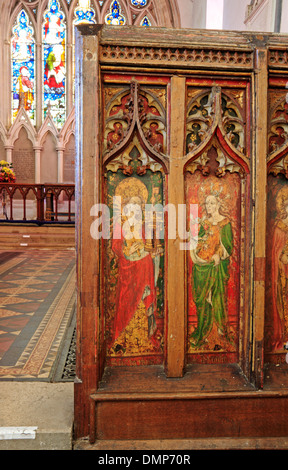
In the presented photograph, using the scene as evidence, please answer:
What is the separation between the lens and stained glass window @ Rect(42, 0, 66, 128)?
1295 cm

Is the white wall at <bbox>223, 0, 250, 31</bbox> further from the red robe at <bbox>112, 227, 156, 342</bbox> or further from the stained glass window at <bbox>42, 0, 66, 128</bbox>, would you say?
the red robe at <bbox>112, 227, 156, 342</bbox>

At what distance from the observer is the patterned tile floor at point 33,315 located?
2.54 metres

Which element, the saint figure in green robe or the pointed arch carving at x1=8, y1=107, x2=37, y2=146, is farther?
the pointed arch carving at x1=8, y1=107, x2=37, y2=146

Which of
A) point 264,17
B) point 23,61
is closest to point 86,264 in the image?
point 264,17

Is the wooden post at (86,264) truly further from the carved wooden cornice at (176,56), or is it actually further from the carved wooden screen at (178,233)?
the carved wooden cornice at (176,56)

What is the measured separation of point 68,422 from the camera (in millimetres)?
1720

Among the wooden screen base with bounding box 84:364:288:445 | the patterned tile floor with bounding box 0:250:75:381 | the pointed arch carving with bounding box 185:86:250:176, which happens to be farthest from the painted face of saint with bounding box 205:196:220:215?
the patterned tile floor with bounding box 0:250:75:381

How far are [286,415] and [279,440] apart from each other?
10cm

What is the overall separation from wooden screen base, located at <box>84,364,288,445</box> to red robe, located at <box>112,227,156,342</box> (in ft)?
0.79

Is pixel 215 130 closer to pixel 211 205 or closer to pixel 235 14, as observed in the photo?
pixel 211 205

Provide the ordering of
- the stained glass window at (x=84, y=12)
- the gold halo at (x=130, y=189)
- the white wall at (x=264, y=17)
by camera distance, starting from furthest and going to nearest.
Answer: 1. the stained glass window at (x=84, y=12)
2. the white wall at (x=264, y=17)
3. the gold halo at (x=130, y=189)

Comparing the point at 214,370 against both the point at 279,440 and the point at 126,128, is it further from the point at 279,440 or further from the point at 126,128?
the point at 126,128

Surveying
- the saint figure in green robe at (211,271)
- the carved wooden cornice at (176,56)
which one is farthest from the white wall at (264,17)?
the saint figure in green robe at (211,271)

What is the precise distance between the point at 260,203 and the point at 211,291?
1.38 ft
